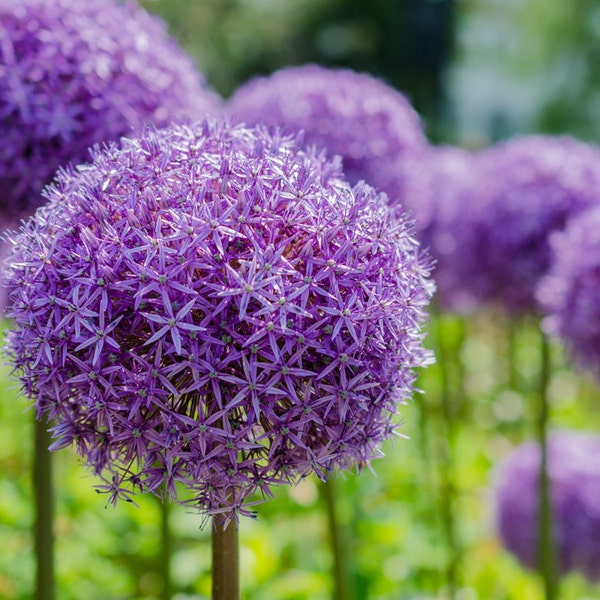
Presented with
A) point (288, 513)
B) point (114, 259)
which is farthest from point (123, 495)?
point (288, 513)

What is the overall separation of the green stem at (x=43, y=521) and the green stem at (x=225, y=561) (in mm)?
876

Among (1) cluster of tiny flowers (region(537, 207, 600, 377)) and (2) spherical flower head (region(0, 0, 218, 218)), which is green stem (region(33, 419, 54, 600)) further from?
(1) cluster of tiny flowers (region(537, 207, 600, 377))

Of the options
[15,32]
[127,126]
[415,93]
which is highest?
[415,93]

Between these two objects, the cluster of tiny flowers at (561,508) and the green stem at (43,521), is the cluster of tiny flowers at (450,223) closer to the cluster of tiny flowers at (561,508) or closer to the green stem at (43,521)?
the cluster of tiny flowers at (561,508)

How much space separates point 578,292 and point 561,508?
139cm

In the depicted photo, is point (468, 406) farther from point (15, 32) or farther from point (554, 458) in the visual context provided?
point (15, 32)

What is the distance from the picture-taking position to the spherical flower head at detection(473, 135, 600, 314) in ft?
10.2

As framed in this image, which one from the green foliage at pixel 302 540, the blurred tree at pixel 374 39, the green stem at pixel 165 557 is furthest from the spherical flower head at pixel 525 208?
the blurred tree at pixel 374 39

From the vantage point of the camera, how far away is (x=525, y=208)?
123 inches

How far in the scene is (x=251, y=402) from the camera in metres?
1.36

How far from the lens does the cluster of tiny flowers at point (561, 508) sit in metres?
3.47

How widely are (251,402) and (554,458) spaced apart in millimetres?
2868

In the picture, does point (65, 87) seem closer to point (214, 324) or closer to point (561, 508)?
point (214, 324)

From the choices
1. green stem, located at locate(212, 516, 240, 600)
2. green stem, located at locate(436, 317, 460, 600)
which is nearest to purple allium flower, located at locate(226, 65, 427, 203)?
green stem, located at locate(436, 317, 460, 600)
